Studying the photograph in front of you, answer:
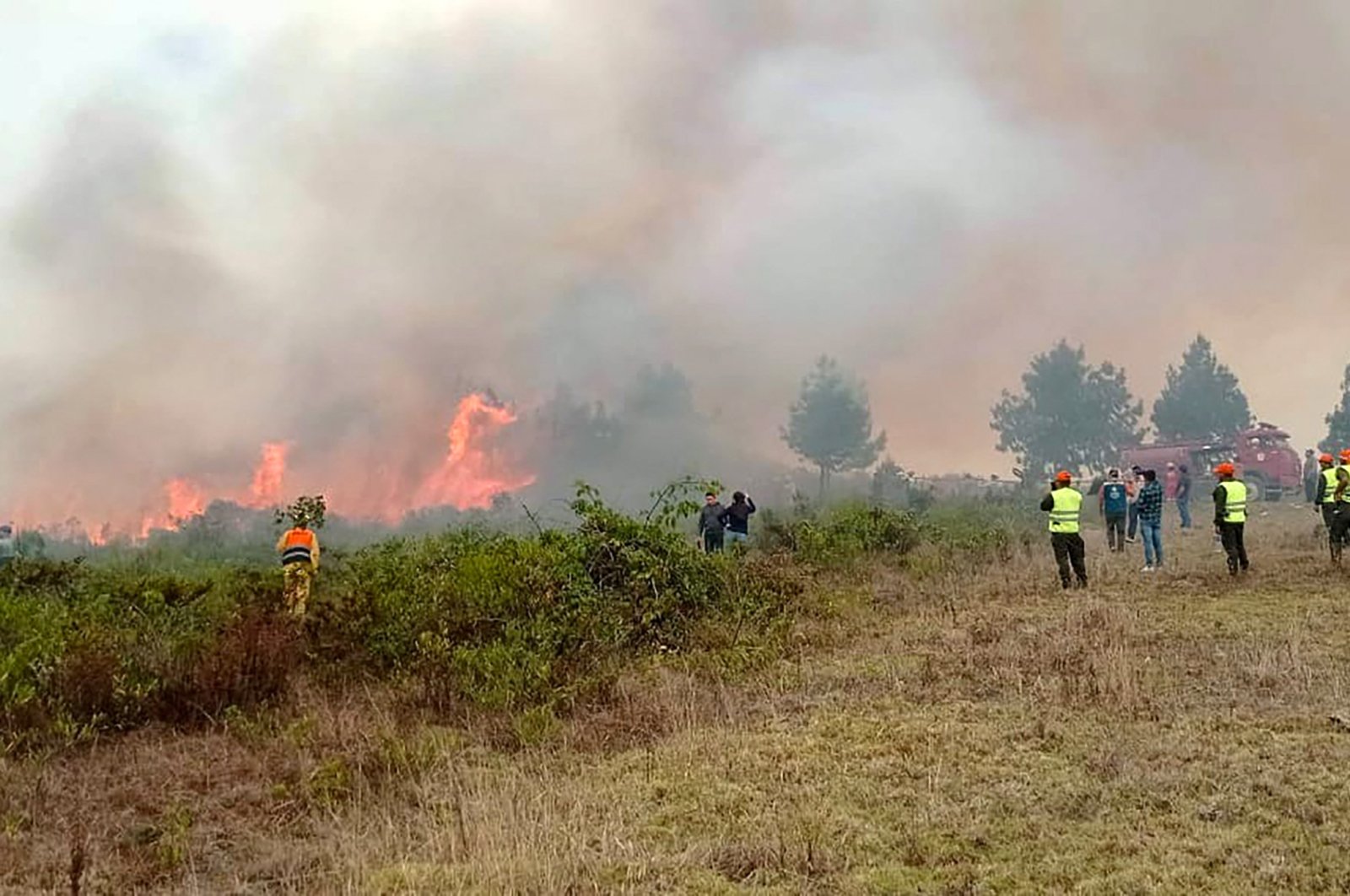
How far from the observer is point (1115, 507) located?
18812 mm

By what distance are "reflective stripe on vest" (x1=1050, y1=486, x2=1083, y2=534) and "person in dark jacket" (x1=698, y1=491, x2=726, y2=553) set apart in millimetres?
6349

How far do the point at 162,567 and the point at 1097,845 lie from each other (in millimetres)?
15934

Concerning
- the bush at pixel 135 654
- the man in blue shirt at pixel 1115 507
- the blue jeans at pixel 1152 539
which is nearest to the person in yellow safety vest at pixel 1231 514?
the blue jeans at pixel 1152 539

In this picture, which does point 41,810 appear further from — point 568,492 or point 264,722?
point 568,492

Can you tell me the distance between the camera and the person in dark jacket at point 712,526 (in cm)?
1848

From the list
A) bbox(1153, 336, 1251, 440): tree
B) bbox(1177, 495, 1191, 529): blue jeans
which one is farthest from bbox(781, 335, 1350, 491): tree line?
bbox(1177, 495, 1191, 529): blue jeans

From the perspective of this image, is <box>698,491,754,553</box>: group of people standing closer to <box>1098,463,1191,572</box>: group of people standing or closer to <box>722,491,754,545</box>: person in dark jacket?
<box>722,491,754,545</box>: person in dark jacket

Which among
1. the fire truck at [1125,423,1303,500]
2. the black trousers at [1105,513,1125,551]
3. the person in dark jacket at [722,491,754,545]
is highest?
the fire truck at [1125,423,1303,500]

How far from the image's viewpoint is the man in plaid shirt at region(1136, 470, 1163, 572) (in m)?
15.7

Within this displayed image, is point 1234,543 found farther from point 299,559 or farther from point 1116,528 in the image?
point 299,559

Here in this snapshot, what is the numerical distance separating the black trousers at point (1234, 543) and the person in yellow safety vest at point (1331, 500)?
4.23ft

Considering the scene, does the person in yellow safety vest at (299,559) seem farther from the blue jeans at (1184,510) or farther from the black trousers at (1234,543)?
the blue jeans at (1184,510)

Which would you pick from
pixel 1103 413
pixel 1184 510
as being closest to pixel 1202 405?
pixel 1103 413

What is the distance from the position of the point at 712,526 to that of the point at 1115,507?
7.58 meters
